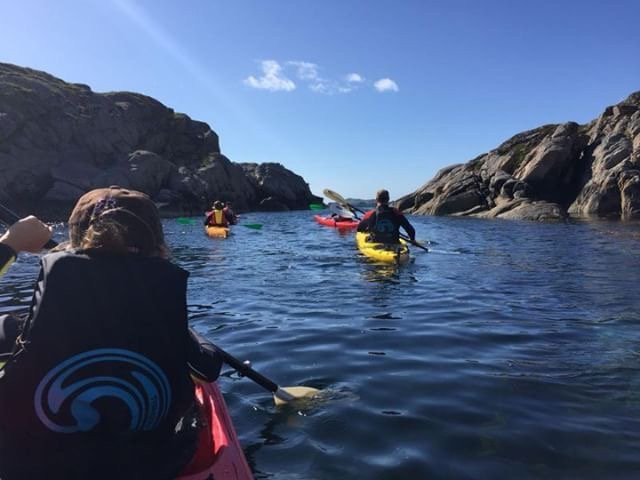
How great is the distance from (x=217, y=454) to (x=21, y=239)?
64.4 inches

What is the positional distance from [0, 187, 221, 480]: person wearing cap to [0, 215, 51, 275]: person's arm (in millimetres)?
489

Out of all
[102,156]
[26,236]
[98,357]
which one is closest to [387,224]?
[26,236]


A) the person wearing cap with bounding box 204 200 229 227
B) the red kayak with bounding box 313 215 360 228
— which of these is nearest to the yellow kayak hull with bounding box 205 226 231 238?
the person wearing cap with bounding box 204 200 229 227

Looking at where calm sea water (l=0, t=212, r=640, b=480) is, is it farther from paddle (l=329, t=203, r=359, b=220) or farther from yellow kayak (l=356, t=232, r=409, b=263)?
paddle (l=329, t=203, r=359, b=220)

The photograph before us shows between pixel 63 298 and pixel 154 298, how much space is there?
1.30 ft

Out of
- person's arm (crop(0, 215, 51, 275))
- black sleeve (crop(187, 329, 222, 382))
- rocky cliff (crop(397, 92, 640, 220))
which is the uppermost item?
rocky cliff (crop(397, 92, 640, 220))

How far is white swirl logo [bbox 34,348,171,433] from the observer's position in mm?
2387

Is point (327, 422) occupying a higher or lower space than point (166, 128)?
lower

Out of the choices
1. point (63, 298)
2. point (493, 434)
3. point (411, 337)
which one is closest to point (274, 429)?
point (493, 434)

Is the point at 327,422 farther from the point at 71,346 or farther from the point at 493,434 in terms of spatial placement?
the point at 71,346

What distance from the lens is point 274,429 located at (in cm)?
423

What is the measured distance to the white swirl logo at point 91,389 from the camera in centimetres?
239

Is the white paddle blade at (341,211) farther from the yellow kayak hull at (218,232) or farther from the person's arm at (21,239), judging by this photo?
the person's arm at (21,239)

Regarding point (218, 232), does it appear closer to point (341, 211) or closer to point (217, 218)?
point (217, 218)
